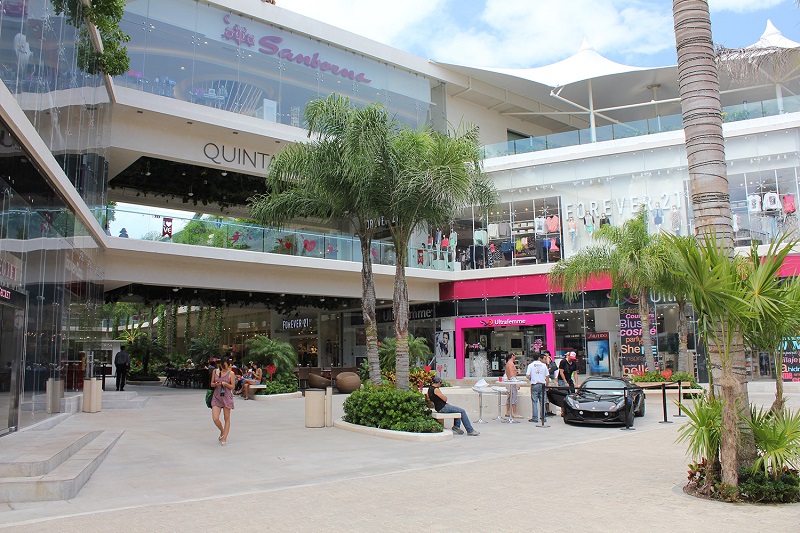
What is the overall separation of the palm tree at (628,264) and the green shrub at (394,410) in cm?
1131

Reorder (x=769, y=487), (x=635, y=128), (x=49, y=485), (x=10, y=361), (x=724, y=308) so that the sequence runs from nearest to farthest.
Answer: (x=769, y=487)
(x=724, y=308)
(x=49, y=485)
(x=10, y=361)
(x=635, y=128)

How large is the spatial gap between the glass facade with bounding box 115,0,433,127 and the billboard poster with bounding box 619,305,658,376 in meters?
14.2

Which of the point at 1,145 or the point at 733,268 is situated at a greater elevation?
the point at 1,145

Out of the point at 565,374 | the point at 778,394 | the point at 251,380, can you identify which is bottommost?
the point at 251,380

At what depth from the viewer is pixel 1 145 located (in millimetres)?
9719

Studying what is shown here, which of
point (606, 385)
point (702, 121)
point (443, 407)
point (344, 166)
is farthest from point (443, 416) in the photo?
point (702, 121)

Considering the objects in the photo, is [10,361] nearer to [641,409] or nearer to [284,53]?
[641,409]

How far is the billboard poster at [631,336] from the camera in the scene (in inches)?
1110

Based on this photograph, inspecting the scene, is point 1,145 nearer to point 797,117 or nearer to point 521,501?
point 521,501

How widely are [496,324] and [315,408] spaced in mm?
18863

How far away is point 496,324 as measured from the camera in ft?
106

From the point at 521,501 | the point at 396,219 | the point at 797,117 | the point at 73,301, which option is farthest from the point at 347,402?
the point at 797,117

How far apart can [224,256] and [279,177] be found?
8.71m

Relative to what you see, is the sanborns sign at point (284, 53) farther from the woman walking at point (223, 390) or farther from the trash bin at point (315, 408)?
the woman walking at point (223, 390)
